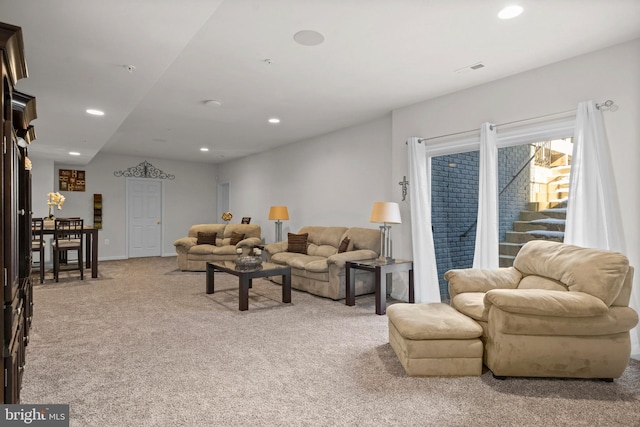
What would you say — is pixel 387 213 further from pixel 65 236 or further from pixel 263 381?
pixel 65 236

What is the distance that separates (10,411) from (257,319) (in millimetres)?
2449

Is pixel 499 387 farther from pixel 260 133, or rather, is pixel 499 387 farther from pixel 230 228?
pixel 230 228

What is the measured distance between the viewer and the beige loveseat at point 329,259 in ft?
15.7

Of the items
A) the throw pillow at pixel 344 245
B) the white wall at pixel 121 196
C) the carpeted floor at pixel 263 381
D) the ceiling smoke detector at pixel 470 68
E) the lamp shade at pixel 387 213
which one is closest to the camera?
the carpeted floor at pixel 263 381

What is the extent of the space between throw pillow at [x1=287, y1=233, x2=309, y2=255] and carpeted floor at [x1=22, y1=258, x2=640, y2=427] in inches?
73.9

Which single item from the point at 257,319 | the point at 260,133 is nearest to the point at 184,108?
the point at 260,133

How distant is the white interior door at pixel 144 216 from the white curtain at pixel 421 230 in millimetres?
6944

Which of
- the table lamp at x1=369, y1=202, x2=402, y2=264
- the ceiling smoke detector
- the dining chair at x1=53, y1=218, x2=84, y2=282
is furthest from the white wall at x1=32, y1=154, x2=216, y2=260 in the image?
the ceiling smoke detector

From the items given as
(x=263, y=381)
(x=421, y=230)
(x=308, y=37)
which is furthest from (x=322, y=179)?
(x=263, y=381)

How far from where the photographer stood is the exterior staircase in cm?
372

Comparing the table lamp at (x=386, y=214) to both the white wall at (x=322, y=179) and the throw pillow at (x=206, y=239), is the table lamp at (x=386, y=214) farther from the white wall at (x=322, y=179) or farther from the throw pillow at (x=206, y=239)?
the throw pillow at (x=206, y=239)

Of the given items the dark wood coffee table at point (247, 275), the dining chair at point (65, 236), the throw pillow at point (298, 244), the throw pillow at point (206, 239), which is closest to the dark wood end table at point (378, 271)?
the dark wood coffee table at point (247, 275)

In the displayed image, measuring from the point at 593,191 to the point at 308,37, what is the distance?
2.66m

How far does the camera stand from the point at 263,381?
2.52 meters
